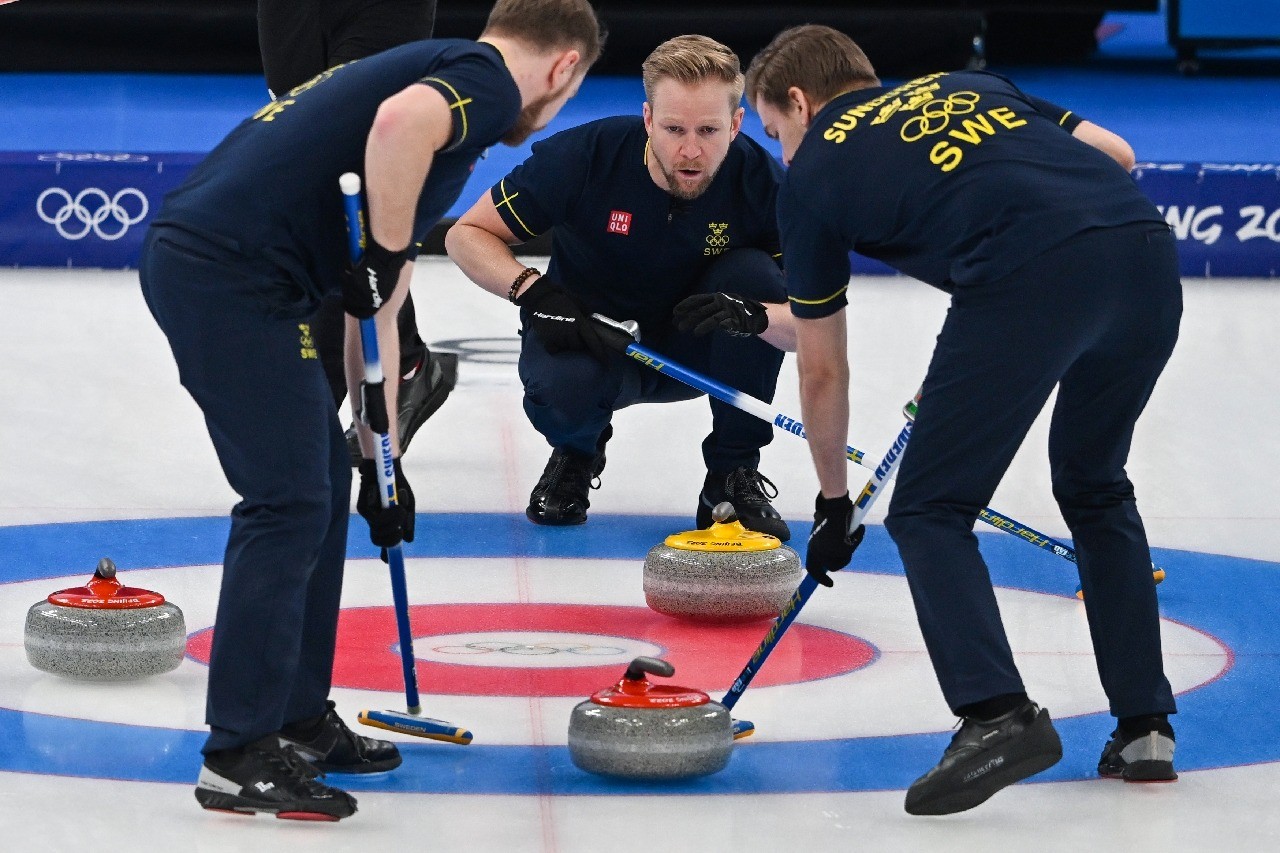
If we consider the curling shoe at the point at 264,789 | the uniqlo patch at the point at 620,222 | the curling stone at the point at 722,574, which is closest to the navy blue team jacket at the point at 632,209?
the uniqlo patch at the point at 620,222

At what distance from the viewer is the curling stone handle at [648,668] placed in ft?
10.4

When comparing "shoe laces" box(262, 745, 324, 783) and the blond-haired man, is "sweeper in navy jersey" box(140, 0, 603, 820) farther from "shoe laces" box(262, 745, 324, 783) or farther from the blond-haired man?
the blond-haired man

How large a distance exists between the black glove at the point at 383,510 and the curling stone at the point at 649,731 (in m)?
0.43

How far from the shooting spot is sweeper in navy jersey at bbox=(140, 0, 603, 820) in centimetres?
302

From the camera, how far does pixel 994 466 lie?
319 centimetres

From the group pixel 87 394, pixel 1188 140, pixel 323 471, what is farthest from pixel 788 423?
pixel 1188 140

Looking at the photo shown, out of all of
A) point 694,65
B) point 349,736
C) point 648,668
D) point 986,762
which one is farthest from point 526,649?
point 694,65

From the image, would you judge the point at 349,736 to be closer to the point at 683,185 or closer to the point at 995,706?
the point at 995,706

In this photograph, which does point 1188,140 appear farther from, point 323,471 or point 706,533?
point 323,471

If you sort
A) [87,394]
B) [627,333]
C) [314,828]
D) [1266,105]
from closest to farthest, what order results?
1. [314,828]
2. [627,333]
3. [87,394]
4. [1266,105]

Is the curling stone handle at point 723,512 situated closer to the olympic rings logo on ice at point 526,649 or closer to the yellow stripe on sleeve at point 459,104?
the olympic rings logo on ice at point 526,649

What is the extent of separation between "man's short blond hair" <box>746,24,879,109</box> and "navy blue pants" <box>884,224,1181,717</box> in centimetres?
47

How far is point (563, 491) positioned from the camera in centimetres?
517

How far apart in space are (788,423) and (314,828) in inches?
77.6
